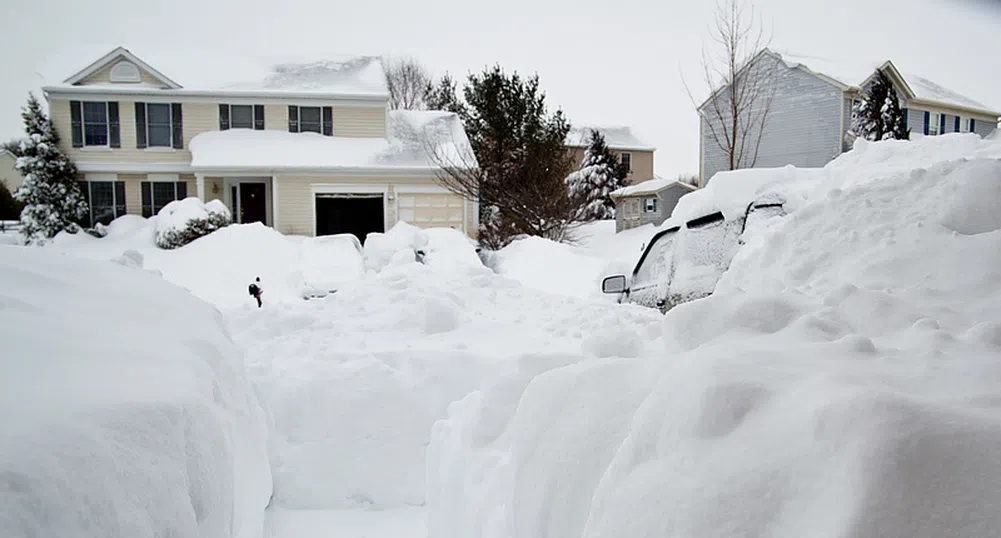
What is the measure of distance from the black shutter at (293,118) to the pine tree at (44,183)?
7.71 meters

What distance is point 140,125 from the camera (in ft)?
85.2

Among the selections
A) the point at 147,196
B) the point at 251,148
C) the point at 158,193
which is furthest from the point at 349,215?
the point at 147,196

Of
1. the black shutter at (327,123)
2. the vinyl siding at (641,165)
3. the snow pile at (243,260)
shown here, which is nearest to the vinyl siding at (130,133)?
the snow pile at (243,260)

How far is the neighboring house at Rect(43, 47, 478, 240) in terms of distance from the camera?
2542cm

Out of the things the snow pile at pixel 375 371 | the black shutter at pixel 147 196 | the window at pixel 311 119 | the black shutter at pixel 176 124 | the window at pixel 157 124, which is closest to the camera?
the snow pile at pixel 375 371

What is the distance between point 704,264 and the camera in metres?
6.51

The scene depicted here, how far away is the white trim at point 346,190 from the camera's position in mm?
25812

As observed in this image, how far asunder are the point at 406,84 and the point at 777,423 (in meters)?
43.0

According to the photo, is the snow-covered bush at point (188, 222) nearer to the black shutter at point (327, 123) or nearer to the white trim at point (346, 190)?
the white trim at point (346, 190)

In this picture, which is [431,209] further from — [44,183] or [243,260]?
[44,183]

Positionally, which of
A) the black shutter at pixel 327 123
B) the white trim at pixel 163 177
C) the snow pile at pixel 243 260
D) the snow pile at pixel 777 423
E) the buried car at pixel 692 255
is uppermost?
the black shutter at pixel 327 123

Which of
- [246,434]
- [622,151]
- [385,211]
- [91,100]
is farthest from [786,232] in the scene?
[622,151]

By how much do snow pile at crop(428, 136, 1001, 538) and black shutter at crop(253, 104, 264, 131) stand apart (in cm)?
2525

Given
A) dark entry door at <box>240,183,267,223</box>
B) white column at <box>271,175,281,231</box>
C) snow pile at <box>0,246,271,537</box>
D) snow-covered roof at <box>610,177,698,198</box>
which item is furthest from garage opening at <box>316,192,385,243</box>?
snow pile at <box>0,246,271,537</box>
